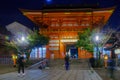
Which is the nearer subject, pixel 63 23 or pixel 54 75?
pixel 54 75

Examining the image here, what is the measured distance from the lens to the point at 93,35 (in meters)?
48.4

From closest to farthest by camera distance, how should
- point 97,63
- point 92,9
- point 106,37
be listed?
point 97,63
point 106,37
point 92,9

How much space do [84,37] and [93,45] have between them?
363 cm

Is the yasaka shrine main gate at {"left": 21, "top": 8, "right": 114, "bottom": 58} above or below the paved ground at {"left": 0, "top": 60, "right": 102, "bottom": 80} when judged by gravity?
above

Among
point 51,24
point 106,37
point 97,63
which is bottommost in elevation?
point 97,63

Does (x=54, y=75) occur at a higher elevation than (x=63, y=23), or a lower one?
lower

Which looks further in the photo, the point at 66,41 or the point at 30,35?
the point at 66,41

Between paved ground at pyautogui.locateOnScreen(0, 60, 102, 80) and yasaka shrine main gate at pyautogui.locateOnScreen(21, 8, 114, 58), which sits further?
yasaka shrine main gate at pyautogui.locateOnScreen(21, 8, 114, 58)

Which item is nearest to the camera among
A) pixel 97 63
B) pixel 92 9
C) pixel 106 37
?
pixel 97 63

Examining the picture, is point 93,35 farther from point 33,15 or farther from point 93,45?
point 33,15

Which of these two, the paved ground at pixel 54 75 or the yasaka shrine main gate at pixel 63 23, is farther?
the yasaka shrine main gate at pixel 63 23

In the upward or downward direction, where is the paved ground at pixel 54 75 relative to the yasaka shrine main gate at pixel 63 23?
downward

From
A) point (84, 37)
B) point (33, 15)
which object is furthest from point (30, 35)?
point (33, 15)

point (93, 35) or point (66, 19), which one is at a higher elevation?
point (66, 19)
